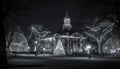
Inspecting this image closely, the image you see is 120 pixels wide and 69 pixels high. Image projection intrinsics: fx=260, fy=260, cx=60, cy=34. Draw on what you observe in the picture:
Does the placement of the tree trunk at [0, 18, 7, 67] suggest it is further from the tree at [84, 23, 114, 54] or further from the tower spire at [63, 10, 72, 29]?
the tower spire at [63, 10, 72, 29]

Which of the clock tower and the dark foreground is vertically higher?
the clock tower

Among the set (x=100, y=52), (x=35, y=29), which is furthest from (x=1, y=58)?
(x=35, y=29)

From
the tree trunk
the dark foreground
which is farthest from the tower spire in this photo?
the tree trunk

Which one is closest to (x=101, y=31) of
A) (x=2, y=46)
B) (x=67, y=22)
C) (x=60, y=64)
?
(x=60, y=64)

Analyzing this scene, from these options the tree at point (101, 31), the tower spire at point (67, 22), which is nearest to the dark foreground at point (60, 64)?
the tree at point (101, 31)

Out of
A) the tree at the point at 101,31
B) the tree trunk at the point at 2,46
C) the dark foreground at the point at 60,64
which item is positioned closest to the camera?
the tree trunk at the point at 2,46

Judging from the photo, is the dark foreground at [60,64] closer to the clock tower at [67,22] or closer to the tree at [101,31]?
the tree at [101,31]

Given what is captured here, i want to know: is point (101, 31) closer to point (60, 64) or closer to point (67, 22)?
point (60, 64)

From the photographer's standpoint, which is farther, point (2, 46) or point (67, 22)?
point (67, 22)

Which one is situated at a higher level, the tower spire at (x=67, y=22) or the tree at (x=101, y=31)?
the tower spire at (x=67, y=22)

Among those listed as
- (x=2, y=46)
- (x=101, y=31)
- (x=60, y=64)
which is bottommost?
(x=60, y=64)

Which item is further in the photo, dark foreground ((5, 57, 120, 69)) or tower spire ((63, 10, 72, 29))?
tower spire ((63, 10, 72, 29))

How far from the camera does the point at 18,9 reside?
2600cm

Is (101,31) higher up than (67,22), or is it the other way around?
(67,22)
